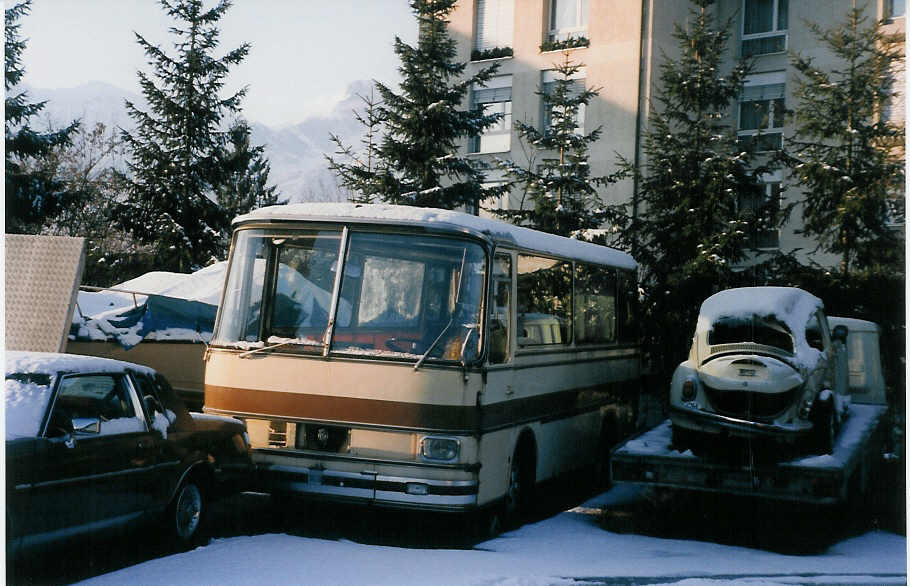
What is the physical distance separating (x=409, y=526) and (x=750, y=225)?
10591mm

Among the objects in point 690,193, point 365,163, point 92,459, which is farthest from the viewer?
point 365,163

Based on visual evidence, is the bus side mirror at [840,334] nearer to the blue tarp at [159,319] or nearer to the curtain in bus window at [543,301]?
the curtain in bus window at [543,301]

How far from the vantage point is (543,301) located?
10117 millimetres

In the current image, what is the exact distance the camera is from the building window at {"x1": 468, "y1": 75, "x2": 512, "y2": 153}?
21828 mm

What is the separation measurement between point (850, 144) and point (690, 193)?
2961mm

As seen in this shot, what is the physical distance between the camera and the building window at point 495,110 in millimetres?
21828

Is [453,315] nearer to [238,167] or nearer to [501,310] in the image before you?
[501,310]

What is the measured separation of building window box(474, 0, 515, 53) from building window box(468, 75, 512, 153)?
1.04 m

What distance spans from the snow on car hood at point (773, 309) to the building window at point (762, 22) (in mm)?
Answer: 14472

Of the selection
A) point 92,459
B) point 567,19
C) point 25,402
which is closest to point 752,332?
point 92,459

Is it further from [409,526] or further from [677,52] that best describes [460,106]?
[409,526]

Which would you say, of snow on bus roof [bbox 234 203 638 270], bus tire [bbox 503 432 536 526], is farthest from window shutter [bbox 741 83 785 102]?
bus tire [bbox 503 432 536 526]

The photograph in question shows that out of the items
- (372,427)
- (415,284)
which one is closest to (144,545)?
(372,427)

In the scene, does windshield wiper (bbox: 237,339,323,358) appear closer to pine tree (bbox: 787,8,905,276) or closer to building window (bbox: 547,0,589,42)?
pine tree (bbox: 787,8,905,276)
